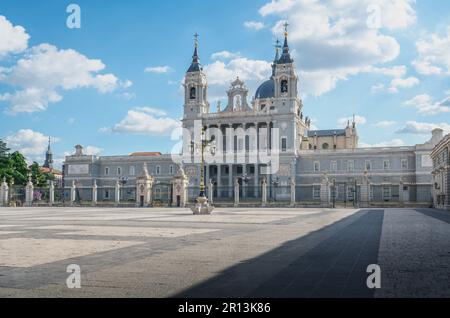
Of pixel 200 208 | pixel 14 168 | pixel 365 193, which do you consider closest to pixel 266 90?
pixel 365 193

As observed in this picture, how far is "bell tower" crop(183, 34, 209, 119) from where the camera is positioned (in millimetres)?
89375

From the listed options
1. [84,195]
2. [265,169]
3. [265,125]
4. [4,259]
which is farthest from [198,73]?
[4,259]

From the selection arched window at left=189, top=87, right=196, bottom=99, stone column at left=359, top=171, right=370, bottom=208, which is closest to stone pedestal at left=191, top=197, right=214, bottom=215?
stone column at left=359, top=171, right=370, bottom=208

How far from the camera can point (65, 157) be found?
98.7 metres

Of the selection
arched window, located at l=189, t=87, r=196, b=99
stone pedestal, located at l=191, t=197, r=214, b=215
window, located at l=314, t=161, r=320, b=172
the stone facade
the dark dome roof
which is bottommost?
stone pedestal, located at l=191, t=197, r=214, b=215

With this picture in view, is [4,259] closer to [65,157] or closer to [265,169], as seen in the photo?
[265,169]

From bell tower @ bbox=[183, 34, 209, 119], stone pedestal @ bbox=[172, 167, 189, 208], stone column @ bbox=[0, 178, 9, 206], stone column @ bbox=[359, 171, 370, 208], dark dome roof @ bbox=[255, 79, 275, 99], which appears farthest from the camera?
dark dome roof @ bbox=[255, 79, 275, 99]

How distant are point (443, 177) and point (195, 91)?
177 ft

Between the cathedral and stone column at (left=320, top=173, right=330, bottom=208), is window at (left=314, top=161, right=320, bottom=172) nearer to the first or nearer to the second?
the cathedral

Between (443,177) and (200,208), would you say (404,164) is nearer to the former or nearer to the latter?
(443,177)

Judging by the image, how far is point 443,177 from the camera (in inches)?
1795

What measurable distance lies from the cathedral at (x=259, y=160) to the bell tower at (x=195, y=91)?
0.62 feet

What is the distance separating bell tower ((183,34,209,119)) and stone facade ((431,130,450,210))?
47377 millimetres
